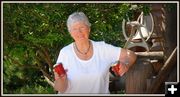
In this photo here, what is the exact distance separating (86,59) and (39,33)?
54 centimetres

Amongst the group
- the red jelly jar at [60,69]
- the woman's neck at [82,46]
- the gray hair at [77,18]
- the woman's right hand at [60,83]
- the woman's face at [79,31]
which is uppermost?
the gray hair at [77,18]

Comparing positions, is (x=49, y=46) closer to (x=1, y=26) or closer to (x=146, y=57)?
(x=1, y=26)

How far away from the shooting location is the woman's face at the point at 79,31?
4137 millimetres

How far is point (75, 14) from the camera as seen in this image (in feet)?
13.7

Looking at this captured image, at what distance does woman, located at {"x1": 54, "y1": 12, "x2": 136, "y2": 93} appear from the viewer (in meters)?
4.12

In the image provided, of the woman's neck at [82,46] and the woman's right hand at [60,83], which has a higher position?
the woman's neck at [82,46]

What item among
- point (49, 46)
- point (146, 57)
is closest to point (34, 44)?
point (49, 46)

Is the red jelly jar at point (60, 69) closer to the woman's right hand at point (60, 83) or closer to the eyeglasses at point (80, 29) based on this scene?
the woman's right hand at point (60, 83)

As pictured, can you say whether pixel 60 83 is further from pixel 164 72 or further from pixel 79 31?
pixel 164 72

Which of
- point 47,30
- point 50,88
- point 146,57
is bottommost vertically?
point 50,88

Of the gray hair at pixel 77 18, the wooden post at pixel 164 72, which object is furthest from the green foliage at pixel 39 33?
the wooden post at pixel 164 72

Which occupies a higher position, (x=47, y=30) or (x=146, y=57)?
(x=47, y=30)

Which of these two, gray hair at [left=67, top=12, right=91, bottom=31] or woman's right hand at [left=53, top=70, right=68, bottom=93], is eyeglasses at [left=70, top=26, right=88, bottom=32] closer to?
gray hair at [left=67, top=12, right=91, bottom=31]

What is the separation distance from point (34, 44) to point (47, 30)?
0.19 metres
